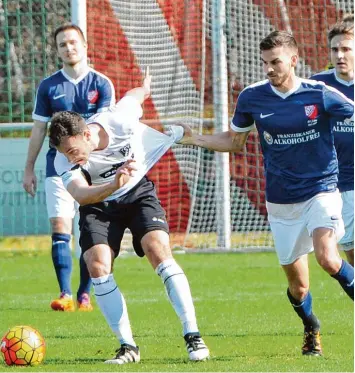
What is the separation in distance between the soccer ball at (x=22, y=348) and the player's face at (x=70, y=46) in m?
3.40

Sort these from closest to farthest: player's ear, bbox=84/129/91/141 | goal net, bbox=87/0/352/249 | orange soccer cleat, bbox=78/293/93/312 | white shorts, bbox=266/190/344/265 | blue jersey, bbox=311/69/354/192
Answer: player's ear, bbox=84/129/91/141 → white shorts, bbox=266/190/344/265 → blue jersey, bbox=311/69/354/192 → orange soccer cleat, bbox=78/293/93/312 → goal net, bbox=87/0/352/249

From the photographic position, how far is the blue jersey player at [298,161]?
22.5 ft

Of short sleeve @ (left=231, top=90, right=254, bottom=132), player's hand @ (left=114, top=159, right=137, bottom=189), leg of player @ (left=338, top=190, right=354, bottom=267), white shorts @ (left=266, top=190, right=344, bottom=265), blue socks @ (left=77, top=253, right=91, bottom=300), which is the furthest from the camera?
blue socks @ (left=77, top=253, right=91, bottom=300)

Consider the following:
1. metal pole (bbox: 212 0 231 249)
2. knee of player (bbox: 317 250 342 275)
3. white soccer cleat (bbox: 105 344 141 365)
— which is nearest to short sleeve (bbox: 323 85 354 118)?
knee of player (bbox: 317 250 342 275)

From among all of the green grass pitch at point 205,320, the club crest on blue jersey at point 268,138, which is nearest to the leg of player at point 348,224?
the green grass pitch at point 205,320

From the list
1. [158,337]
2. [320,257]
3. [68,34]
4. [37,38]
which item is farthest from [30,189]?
[37,38]

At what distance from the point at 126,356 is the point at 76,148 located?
1290mm

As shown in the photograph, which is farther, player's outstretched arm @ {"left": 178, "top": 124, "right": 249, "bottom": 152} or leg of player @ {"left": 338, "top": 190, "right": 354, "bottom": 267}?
leg of player @ {"left": 338, "top": 190, "right": 354, "bottom": 267}

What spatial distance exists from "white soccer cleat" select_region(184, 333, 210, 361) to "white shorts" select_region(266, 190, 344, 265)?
0.75 meters

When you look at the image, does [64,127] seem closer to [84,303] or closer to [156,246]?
[156,246]

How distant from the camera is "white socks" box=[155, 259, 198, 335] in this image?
22.2 ft

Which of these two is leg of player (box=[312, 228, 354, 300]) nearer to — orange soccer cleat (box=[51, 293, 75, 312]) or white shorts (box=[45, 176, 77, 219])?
orange soccer cleat (box=[51, 293, 75, 312])

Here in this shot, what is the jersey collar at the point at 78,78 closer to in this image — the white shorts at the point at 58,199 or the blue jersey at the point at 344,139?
the white shorts at the point at 58,199

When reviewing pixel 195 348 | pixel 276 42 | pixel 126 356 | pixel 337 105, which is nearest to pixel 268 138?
pixel 337 105
